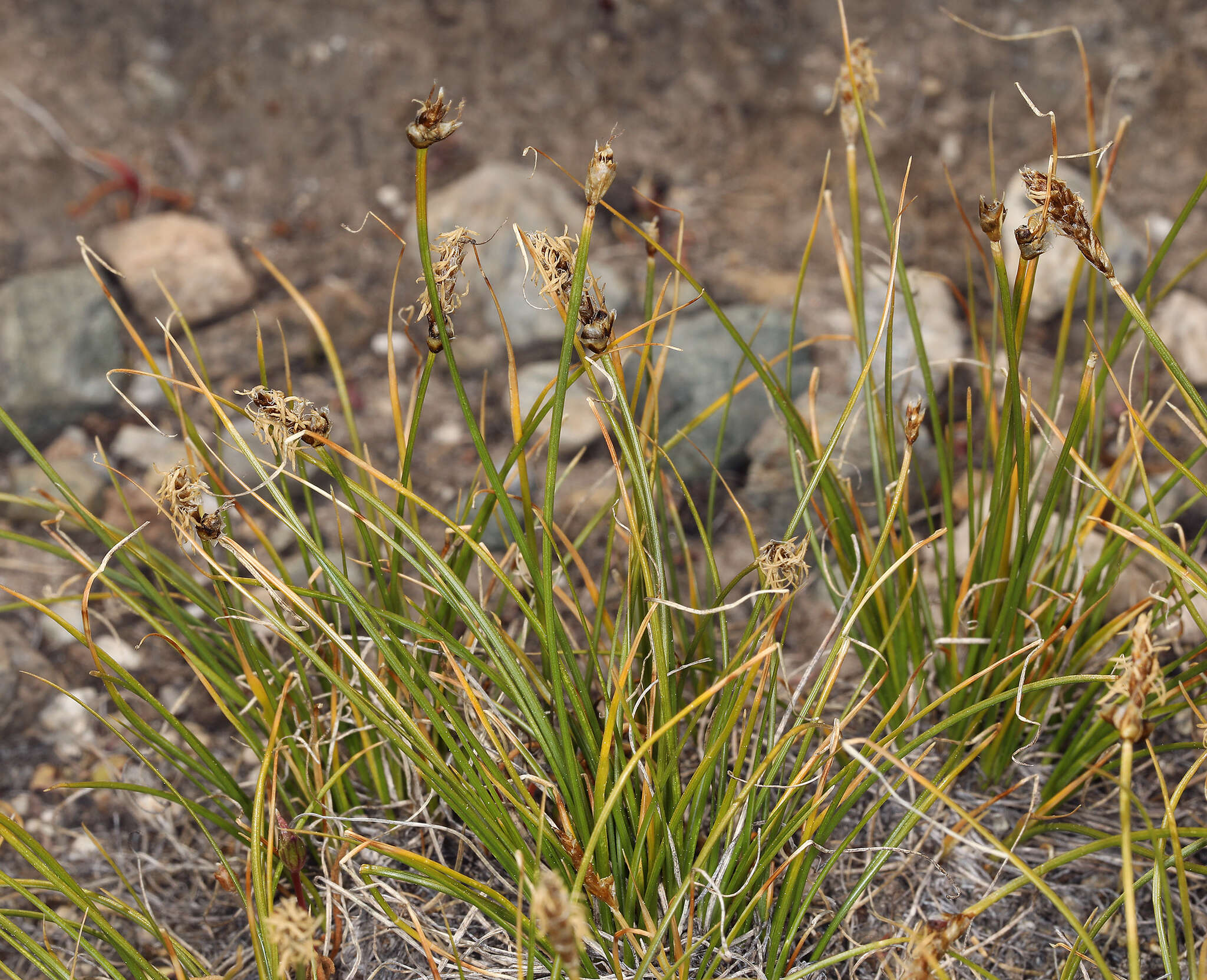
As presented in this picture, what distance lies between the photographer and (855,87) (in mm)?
1244

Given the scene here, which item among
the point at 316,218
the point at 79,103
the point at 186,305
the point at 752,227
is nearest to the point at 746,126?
the point at 752,227

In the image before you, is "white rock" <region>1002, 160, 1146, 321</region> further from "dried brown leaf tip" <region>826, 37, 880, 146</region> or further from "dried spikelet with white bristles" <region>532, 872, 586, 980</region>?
"dried spikelet with white bristles" <region>532, 872, 586, 980</region>

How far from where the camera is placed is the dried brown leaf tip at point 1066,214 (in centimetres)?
88

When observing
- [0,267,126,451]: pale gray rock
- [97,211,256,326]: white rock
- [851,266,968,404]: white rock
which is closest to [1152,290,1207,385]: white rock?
[851,266,968,404]: white rock

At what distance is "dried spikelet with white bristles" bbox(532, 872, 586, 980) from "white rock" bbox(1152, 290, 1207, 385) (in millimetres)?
2041

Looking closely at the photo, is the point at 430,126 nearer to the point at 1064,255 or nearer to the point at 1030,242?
the point at 1030,242

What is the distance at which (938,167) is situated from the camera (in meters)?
2.58

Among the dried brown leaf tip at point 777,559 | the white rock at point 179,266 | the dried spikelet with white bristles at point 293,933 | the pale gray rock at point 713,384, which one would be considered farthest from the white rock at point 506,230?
the dried spikelet with white bristles at point 293,933

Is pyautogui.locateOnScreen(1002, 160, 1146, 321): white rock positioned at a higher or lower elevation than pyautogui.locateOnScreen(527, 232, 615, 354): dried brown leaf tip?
lower

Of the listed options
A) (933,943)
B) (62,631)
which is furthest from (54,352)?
(933,943)

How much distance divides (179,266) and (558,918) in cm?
229

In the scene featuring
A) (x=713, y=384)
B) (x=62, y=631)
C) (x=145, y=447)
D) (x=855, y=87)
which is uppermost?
(x=855, y=87)

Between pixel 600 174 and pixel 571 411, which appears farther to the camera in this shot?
pixel 571 411

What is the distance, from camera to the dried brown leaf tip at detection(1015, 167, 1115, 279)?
0.88m
